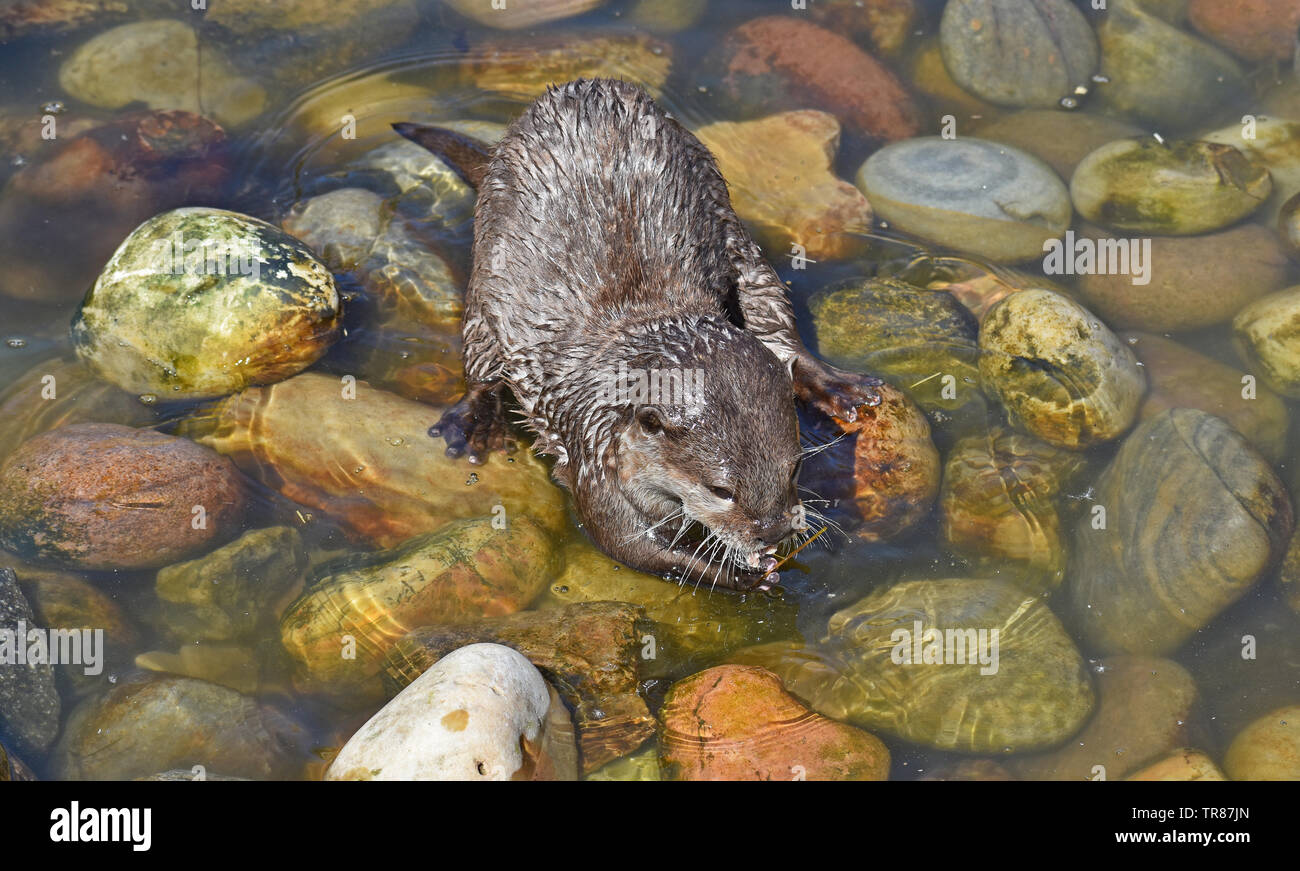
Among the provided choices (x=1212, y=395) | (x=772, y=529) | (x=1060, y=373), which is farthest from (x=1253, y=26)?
(x=772, y=529)

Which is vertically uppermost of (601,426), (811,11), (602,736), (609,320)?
(811,11)

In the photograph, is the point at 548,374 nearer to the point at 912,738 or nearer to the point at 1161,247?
the point at 912,738

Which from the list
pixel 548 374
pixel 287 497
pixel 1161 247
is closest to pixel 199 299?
pixel 287 497

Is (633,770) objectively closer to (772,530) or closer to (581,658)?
(581,658)

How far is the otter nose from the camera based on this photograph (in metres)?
3.27

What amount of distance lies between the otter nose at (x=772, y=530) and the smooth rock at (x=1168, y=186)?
2.81m

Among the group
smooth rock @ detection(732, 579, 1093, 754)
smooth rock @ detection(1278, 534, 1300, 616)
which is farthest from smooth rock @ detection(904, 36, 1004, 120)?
smooth rock @ detection(732, 579, 1093, 754)

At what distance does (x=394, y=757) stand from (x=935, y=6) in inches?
201

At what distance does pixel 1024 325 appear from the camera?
14.4 feet

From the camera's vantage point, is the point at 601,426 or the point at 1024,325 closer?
the point at 601,426

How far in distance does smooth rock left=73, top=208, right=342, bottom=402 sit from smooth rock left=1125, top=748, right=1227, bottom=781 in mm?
3426

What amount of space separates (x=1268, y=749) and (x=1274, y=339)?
185cm

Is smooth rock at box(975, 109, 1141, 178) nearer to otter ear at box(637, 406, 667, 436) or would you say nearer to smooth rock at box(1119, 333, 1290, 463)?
smooth rock at box(1119, 333, 1290, 463)

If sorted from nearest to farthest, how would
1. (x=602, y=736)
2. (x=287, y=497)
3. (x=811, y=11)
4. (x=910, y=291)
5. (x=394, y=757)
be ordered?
1. (x=394, y=757)
2. (x=602, y=736)
3. (x=287, y=497)
4. (x=910, y=291)
5. (x=811, y=11)
